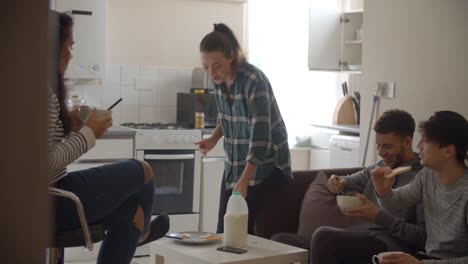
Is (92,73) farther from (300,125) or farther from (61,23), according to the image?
(61,23)

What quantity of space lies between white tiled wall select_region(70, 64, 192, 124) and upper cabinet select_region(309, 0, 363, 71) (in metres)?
1.07

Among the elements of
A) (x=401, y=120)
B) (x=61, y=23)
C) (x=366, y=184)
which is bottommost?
(x=366, y=184)

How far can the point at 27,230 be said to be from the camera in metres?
0.24

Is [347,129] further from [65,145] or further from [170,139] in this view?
[65,145]

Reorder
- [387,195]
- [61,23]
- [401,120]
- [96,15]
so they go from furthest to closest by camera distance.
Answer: [96,15], [401,120], [387,195], [61,23]

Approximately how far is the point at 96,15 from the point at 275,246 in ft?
8.71

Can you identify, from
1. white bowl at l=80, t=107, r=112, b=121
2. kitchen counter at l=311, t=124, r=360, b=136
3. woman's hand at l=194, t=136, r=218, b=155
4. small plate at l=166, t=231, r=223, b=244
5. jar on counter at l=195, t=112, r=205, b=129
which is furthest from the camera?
kitchen counter at l=311, t=124, r=360, b=136

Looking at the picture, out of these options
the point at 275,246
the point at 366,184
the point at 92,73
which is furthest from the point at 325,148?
the point at 275,246

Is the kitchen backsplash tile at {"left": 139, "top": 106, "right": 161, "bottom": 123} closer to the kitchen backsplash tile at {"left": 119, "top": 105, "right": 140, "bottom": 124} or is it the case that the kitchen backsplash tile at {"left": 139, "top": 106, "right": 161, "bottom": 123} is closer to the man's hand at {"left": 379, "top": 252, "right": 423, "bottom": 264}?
the kitchen backsplash tile at {"left": 119, "top": 105, "right": 140, "bottom": 124}

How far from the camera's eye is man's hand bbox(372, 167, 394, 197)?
258 centimetres

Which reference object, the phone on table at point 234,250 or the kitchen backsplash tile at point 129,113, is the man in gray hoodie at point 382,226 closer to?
the phone on table at point 234,250

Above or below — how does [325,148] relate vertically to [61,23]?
below

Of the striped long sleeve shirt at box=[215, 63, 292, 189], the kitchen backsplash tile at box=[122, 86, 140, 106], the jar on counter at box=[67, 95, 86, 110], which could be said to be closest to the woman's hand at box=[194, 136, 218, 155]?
the striped long sleeve shirt at box=[215, 63, 292, 189]

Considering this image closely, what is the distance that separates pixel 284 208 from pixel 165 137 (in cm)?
162
